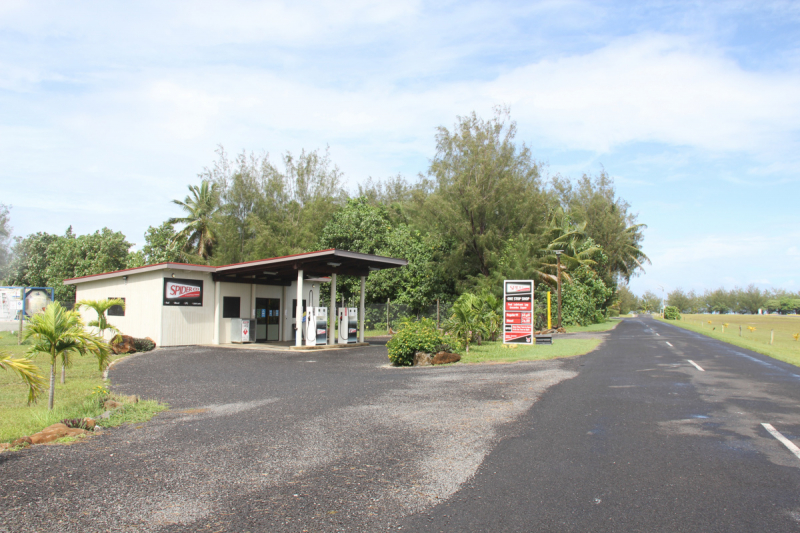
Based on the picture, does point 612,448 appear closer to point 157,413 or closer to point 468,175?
point 157,413

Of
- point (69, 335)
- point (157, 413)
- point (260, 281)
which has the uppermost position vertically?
point (260, 281)

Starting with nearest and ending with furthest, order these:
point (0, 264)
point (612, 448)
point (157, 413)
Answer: point (612, 448) → point (157, 413) → point (0, 264)

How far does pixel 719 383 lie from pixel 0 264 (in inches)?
1973

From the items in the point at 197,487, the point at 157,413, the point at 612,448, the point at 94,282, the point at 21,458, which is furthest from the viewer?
the point at 94,282

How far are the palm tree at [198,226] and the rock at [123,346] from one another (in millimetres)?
27320

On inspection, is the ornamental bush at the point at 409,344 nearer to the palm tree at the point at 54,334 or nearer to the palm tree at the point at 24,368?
the palm tree at the point at 54,334

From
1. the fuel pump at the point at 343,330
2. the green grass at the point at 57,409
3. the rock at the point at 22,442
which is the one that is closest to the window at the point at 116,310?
the fuel pump at the point at 343,330

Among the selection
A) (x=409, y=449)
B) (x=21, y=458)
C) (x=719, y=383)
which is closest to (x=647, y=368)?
(x=719, y=383)

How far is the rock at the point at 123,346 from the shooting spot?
19.0 m

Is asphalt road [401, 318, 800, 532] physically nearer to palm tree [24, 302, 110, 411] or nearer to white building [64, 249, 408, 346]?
palm tree [24, 302, 110, 411]

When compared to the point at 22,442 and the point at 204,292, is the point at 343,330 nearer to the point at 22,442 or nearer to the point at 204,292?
the point at 204,292

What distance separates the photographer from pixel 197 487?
15.5ft

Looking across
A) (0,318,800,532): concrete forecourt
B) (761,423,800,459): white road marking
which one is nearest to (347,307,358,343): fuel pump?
(0,318,800,532): concrete forecourt

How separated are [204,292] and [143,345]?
148 inches
